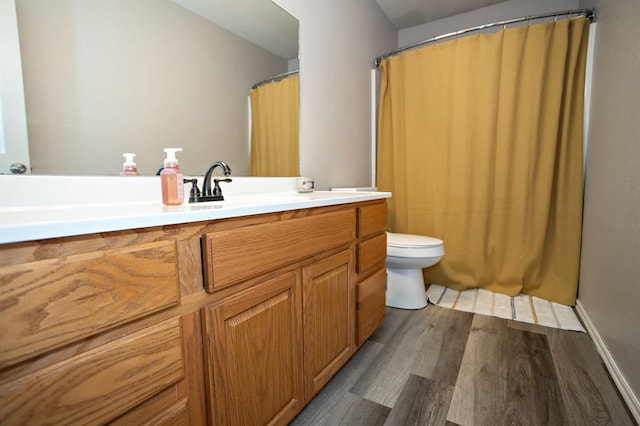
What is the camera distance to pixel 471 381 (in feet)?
4.17

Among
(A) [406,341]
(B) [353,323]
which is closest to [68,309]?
(B) [353,323]

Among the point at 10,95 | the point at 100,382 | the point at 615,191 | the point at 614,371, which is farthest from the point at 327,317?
the point at 615,191

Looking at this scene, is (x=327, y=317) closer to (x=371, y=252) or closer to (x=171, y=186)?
(x=371, y=252)

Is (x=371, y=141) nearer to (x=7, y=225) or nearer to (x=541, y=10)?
(x=541, y=10)

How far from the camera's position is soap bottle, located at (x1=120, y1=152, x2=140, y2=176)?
984 mm

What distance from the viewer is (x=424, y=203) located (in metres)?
2.34

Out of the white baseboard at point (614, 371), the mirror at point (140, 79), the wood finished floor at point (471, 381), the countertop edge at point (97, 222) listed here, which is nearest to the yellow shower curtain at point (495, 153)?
the white baseboard at point (614, 371)

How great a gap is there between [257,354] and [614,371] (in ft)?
4.92

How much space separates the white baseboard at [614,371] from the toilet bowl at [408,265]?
0.82 metres

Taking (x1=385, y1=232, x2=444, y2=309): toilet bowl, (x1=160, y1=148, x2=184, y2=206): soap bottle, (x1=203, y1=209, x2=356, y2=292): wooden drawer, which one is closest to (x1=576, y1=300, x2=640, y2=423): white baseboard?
(x1=385, y1=232, x2=444, y2=309): toilet bowl

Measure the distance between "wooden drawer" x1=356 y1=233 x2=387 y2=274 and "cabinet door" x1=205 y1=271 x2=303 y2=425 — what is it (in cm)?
44

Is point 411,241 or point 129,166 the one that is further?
point 411,241

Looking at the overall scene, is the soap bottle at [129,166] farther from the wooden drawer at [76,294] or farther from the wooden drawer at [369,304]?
the wooden drawer at [369,304]

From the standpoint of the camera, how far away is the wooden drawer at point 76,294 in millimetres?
420
